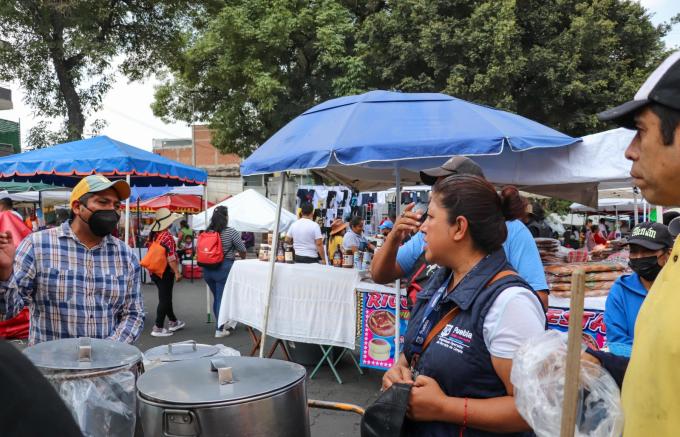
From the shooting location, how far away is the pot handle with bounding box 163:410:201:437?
1.83 metres

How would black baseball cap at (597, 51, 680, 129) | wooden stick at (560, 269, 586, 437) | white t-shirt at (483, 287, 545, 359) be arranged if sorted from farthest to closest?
white t-shirt at (483, 287, 545, 359), wooden stick at (560, 269, 586, 437), black baseball cap at (597, 51, 680, 129)

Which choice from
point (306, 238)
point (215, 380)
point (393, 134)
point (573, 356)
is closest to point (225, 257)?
point (306, 238)

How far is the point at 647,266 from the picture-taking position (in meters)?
3.08

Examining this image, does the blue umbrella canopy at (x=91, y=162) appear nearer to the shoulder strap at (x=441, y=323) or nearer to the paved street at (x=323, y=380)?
the paved street at (x=323, y=380)

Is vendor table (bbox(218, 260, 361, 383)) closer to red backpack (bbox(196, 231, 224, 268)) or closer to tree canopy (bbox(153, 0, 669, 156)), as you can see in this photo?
red backpack (bbox(196, 231, 224, 268))

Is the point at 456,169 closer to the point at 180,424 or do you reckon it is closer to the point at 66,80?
the point at 180,424

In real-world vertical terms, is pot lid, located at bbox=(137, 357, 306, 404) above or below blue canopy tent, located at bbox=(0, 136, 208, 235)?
below

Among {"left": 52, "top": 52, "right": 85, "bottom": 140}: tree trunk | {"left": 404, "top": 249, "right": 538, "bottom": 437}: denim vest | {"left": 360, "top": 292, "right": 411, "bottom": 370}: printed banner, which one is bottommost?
{"left": 360, "top": 292, "right": 411, "bottom": 370}: printed banner

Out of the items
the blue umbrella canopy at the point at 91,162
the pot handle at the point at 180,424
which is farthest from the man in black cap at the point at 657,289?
the blue umbrella canopy at the point at 91,162

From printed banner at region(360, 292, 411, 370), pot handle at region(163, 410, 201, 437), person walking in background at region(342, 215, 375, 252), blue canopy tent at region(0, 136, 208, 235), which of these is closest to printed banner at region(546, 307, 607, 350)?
printed banner at region(360, 292, 411, 370)

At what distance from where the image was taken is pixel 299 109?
18750 mm

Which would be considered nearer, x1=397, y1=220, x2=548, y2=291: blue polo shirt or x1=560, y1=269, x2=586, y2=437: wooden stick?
x1=560, y1=269, x2=586, y2=437: wooden stick

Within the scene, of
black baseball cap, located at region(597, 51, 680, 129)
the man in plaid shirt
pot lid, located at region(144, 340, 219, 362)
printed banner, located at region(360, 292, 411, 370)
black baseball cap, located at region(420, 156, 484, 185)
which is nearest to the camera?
black baseball cap, located at region(597, 51, 680, 129)

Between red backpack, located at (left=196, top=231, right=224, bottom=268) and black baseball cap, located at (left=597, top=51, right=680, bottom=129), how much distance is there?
6931 millimetres
